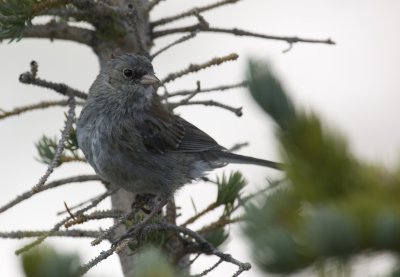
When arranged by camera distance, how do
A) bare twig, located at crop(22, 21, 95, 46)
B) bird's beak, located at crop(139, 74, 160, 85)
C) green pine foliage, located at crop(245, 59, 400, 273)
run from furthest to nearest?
bird's beak, located at crop(139, 74, 160, 85) < bare twig, located at crop(22, 21, 95, 46) < green pine foliage, located at crop(245, 59, 400, 273)

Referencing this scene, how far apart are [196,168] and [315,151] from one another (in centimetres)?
340

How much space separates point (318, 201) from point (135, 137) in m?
Answer: 3.14

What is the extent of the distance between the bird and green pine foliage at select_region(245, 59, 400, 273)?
261 centimetres

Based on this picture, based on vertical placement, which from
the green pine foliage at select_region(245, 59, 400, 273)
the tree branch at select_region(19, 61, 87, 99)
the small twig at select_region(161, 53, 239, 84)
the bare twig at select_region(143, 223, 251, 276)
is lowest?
the green pine foliage at select_region(245, 59, 400, 273)

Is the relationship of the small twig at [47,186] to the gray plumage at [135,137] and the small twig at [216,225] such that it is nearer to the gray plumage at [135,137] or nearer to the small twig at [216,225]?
the gray plumage at [135,137]

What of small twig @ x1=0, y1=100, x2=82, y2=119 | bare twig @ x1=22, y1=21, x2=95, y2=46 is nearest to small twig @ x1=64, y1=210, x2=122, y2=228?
small twig @ x1=0, y1=100, x2=82, y2=119

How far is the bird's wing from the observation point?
405 centimetres

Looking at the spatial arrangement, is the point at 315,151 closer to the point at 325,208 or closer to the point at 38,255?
the point at 325,208

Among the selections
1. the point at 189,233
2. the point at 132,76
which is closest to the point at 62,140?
the point at 189,233

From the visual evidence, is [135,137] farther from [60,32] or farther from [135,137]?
[60,32]

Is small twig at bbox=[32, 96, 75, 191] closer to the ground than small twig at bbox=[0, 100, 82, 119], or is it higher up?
closer to the ground

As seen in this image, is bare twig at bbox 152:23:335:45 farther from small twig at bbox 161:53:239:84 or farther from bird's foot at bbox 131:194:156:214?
bird's foot at bbox 131:194:156:214

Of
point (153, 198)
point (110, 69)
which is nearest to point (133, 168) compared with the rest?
point (153, 198)

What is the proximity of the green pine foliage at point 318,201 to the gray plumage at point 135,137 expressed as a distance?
2613mm
